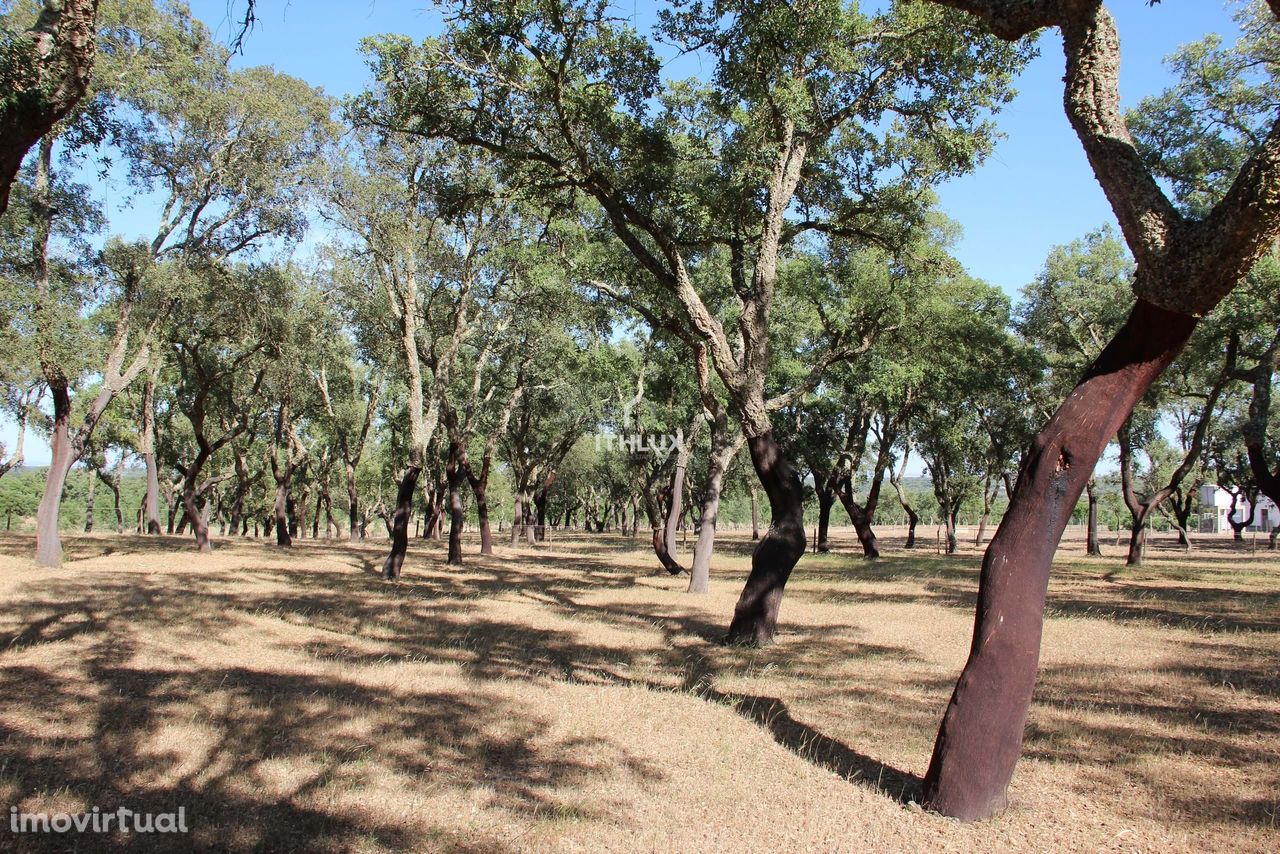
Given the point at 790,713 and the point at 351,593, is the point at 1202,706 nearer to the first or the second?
the point at 790,713

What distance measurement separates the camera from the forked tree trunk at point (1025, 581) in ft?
15.1

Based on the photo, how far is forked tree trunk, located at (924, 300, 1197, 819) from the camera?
4.62 m

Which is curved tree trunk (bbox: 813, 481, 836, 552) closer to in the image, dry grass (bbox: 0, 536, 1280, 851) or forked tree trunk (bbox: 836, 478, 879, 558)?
forked tree trunk (bbox: 836, 478, 879, 558)

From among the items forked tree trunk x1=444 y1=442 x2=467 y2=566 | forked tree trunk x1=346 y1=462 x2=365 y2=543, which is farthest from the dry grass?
forked tree trunk x1=346 y1=462 x2=365 y2=543

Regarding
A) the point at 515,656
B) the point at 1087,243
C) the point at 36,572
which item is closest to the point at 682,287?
the point at 515,656

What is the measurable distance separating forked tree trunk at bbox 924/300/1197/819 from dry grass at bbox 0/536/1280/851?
33cm

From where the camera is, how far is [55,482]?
60.5 feet

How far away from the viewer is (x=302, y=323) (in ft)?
82.5

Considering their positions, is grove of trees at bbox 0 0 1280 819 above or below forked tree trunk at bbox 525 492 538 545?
above

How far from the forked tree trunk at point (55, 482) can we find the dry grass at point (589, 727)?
534cm

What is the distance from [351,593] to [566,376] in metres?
16.2

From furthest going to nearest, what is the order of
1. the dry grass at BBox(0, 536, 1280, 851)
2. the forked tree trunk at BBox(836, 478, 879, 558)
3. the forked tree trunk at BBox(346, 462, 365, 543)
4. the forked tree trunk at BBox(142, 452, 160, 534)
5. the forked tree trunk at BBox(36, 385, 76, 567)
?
the forked tree trunk at BBox(346, 462, 365, 543), the forked tree trunk at BBox(836, 478, 879, 558), the forked tree trunk at BBox(142, 452, 160, 534), the forked tree trunk at BBox(36, 385, 76, 567), the dry grass at BBox(0, 536, 1280, 851)

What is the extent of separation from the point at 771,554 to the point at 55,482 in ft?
59.5

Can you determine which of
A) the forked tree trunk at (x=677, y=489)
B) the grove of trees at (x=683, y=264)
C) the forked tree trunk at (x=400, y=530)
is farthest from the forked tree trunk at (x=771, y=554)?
the forked tree trunk at (x=400, y=530)
